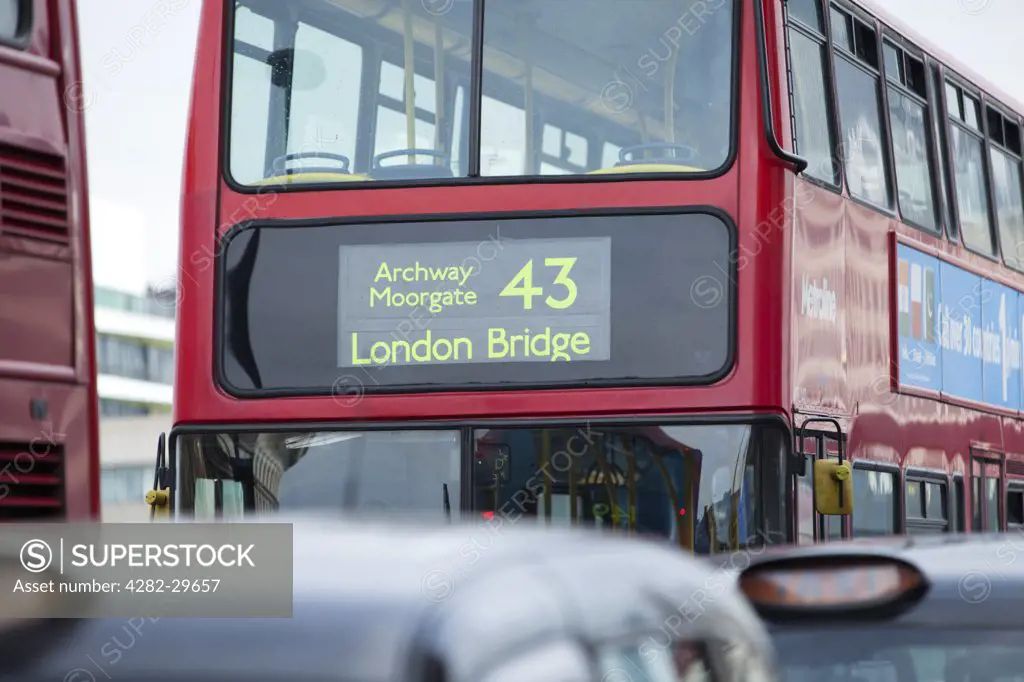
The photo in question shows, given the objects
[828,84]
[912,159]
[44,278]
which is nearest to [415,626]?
[44,278]

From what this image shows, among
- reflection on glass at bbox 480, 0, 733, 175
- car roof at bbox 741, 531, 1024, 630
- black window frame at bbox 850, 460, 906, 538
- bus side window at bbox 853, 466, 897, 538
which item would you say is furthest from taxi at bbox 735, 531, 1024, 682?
black window frame at bbox 850, 460, 906, 538

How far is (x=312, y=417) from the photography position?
24.6ft

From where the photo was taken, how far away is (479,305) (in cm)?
741

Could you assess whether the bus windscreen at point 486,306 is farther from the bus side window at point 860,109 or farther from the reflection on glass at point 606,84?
the bus side window at point 860,109

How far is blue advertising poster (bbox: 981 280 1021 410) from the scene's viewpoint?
10516 millimetres

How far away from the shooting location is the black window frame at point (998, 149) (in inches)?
434

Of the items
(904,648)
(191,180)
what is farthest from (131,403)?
(904,648)

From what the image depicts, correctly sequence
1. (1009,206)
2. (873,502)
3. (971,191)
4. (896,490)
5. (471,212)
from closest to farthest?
(471,212)
(873,502)
(896,490)
(971,191)
(1009,206)

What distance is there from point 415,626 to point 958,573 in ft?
5.07

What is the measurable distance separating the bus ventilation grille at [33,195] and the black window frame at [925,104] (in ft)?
15.1

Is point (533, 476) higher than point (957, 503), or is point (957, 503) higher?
point (533, 476)

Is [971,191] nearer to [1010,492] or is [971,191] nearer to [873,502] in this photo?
[1010,492]

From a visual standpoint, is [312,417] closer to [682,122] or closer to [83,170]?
[83,170]

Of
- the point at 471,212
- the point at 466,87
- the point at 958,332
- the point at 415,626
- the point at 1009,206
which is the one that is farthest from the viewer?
the point at 1009,206
